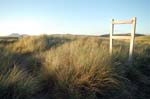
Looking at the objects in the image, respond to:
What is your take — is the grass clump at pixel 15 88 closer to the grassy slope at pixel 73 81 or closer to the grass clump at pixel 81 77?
the grassy slope at pixel 73 81

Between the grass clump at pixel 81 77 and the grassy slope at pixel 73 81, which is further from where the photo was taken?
the grass clump at pixel 81 77

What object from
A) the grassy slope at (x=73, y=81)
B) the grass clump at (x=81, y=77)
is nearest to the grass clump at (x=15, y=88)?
the grassy slope at (x=73, y=81)

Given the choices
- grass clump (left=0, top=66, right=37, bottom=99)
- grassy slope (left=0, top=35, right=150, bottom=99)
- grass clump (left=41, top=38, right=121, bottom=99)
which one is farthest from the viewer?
grass clump (left=41, top=38, right=121, bottom=99)

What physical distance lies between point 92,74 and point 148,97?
5.68ft

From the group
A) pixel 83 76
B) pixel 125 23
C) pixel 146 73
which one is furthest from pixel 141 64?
pixel 83 76

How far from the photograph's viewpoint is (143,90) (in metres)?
6.04

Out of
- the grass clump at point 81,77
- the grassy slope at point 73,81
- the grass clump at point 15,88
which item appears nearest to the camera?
the grass clump at point 15,88

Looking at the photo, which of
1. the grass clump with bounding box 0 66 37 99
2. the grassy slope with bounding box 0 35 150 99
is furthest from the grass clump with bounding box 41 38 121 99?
the grass clump with bounding box 0 66 37 99

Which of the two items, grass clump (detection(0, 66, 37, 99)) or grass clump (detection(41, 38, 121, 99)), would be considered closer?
grass clump (detection(0, 66, 37, 99))

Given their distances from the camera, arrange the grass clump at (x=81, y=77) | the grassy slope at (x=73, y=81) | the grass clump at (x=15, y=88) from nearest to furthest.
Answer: the grass clump at (x=15, y=88), the grassy slope at (x=73, y=81), the grass clump at (x=81, y=77)

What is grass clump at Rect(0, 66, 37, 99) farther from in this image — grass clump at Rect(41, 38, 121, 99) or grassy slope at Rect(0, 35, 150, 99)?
grass clump at Rect(41, 38, 121, 99)

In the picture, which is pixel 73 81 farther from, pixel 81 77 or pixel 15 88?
pixel 15 88

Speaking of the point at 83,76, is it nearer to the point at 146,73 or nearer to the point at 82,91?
the point at 82,91

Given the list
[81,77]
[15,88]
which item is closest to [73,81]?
[81,77]
